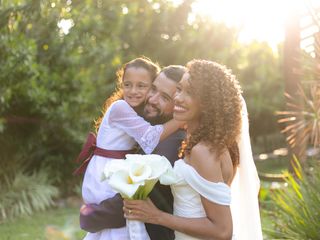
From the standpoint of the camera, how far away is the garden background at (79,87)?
855cm

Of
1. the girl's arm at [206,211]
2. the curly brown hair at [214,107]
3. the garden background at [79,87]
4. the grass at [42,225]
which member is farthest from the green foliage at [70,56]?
the girl's arm at [206,211]

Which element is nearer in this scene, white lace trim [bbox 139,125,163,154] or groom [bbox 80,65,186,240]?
groom [bbox 80,65,186,240]

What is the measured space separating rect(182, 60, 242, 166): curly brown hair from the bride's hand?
36cm

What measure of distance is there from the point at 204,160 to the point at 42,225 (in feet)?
28.2

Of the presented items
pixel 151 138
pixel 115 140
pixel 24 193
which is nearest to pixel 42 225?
pixel 24 193

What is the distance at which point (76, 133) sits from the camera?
14.2 meters

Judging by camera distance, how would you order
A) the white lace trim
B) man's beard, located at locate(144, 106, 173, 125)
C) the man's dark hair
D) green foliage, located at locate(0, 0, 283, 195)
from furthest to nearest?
green foliage, located at locate(0, 0, 283, 195), man's beard, located at locate(144, 106, 173, 125), the man's dark hair, the white lace trim

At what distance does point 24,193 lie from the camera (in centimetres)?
1273

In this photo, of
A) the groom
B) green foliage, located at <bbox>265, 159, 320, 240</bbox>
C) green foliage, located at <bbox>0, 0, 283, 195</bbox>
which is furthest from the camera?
green foliage, located at <bbox>0, 0, 283, 195</bbox>

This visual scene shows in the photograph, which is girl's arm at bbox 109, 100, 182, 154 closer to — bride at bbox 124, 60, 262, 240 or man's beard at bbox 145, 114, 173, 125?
man's beard at bbox 145, 114, 173, 125

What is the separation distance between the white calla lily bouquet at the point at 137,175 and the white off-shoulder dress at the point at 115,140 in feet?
1.75

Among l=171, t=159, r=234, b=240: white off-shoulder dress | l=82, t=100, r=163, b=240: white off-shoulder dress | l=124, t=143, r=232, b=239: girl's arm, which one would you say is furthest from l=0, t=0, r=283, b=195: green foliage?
l=124, t=143, r=232, b=239: girl's arm

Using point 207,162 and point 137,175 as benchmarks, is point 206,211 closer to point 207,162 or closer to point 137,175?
point 207,162

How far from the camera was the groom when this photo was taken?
3557 mm
